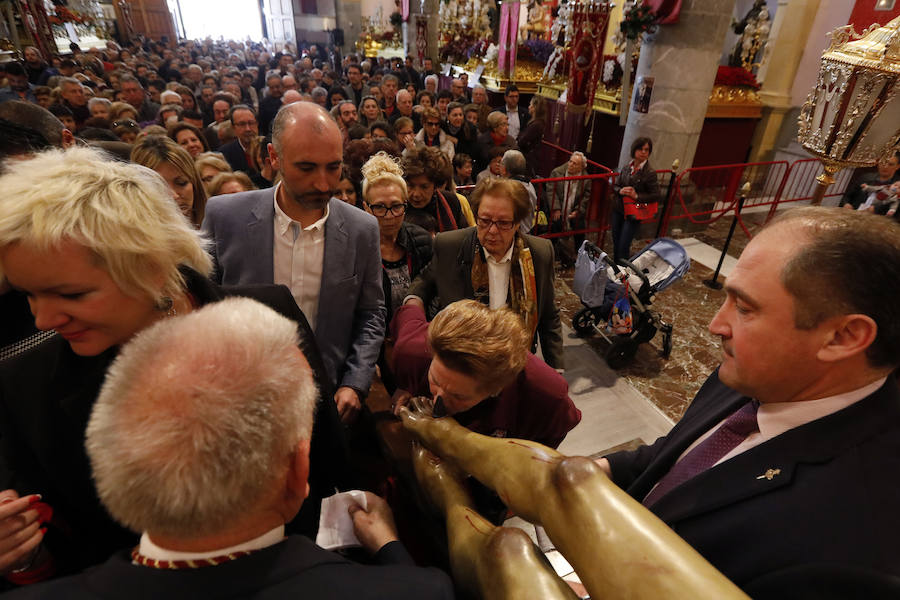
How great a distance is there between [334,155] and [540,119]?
561 centimetres

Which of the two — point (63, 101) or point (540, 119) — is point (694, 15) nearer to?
point (540, 119)

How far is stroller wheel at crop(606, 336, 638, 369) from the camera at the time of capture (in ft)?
12.8

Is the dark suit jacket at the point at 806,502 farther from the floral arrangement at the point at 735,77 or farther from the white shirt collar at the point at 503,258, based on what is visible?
the floral arrangement at the point at 735,77

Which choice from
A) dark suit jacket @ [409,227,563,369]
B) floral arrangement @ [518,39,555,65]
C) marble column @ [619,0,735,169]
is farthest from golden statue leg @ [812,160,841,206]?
floral arrangement @ [518,39,555,65]

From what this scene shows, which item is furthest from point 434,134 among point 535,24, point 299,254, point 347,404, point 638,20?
point 535,24

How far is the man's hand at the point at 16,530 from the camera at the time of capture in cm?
99

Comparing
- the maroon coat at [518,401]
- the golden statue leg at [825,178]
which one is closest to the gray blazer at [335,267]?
the maroon coat at [518,401]

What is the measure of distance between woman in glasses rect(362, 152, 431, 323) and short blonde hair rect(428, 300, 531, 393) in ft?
4.37

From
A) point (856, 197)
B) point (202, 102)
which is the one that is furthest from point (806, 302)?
point (202, 102)

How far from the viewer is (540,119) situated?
680cm

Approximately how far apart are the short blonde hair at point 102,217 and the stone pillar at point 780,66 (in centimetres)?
1134

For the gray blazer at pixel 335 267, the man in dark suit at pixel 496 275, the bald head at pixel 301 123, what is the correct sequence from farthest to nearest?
the man in dark suit at pixel 496 275 < the gray blazer at pixel 335 267 < the bald head at pixel 301 123

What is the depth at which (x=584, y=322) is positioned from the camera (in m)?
4.39

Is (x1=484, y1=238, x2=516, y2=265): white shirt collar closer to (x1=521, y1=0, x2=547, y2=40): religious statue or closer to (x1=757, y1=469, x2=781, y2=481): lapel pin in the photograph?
(x1=757, y1=469, x2=781, y2=481): lapel pin
